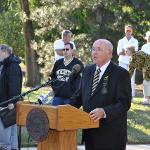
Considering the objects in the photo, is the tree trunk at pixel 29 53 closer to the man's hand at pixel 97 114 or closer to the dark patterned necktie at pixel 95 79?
the dark patterned necktie at pixel 95 79

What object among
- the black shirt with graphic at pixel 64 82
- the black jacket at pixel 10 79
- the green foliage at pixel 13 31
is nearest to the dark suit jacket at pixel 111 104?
the black jacket at pixel 10 79

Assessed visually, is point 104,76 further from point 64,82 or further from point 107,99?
point 64,82

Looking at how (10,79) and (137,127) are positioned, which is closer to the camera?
(10,79)

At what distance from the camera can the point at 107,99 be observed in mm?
6160

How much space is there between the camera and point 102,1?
72.8 feet

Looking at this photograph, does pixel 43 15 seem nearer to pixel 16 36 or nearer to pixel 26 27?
pixel 26 27

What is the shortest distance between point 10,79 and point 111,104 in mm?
3257

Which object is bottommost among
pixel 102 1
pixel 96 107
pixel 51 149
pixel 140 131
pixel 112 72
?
pixel 140 131

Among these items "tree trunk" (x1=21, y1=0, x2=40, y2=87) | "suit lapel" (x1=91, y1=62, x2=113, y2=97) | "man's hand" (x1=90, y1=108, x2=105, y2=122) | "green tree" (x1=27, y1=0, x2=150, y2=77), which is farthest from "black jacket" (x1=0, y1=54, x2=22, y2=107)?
"tree trunk" (x1=21, y1=0, x2=40, y2=87)

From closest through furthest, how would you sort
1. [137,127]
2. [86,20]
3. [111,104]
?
[111,104] → [137,127] → [86,20]

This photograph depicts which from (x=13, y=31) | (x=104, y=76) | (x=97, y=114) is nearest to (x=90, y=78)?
(x=104, y=76)

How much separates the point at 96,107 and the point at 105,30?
17602 millimetres

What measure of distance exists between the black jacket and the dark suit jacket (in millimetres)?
2869

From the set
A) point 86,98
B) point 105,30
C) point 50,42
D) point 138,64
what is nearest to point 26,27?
point 50,42
